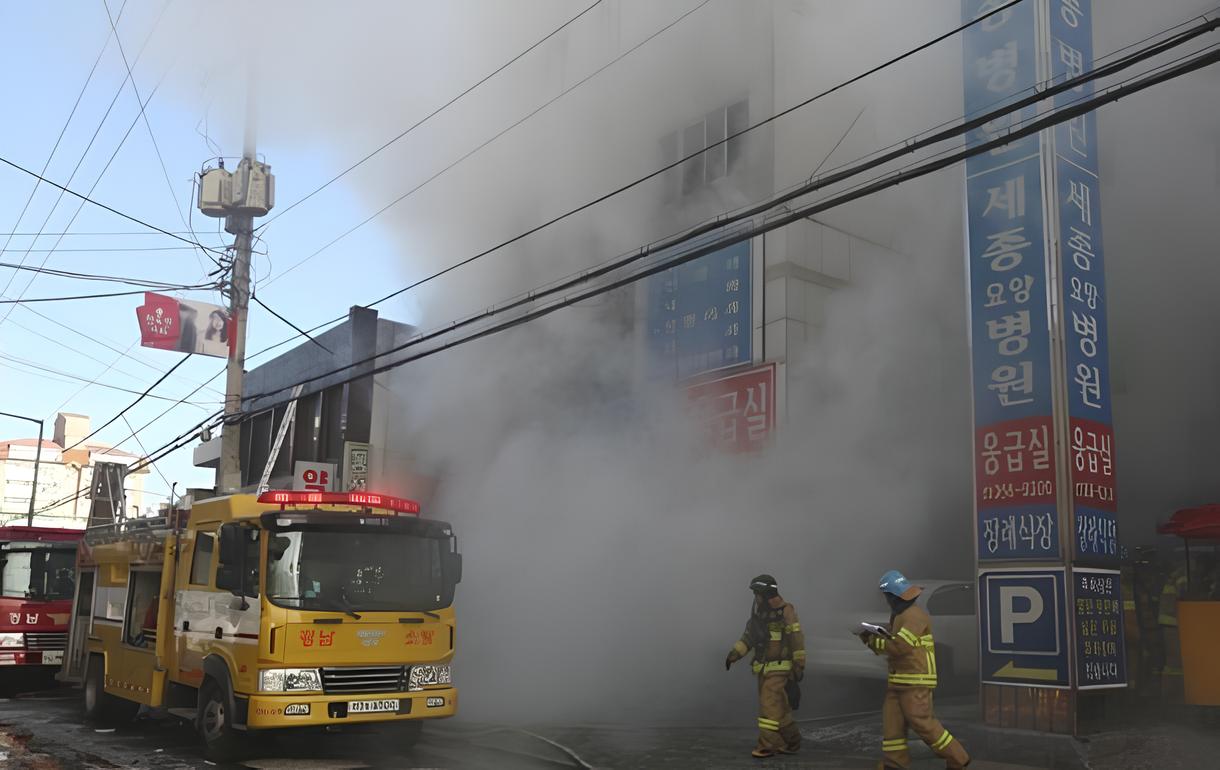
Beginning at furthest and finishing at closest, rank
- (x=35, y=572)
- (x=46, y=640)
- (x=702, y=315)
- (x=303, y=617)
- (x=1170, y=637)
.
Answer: (x=702, y=315), (x=35, y=572), (x=46, y=640), (x=1170, y=637), (x=303, y=617)

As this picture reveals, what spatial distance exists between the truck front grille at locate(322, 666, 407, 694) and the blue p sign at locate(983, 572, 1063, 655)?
14.2ft

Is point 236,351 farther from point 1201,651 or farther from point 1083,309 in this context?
point 1201,651

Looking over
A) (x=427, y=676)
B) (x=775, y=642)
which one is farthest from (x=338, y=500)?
(x=775, y=642)

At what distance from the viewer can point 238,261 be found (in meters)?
15.1

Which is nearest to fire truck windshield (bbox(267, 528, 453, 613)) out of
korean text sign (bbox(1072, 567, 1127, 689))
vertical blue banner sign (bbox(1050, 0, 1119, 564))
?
korean text sign (bbox(1072, 567, 1127, 689))

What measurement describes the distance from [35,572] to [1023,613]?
10838 millimetres

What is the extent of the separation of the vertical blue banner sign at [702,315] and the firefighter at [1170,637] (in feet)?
15.9

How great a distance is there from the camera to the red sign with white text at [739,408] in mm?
11266

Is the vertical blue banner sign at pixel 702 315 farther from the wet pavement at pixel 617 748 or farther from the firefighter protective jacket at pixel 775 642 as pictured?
the firefighter protective jacket at pixel 775 642

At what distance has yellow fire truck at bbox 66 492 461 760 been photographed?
6598 millimetres

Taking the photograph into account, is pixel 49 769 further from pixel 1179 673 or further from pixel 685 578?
pixel 1179 673

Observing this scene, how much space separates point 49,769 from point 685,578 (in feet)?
20.4

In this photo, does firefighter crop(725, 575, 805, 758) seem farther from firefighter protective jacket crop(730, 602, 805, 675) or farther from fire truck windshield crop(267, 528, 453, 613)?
fire truck windshield crop(267, 528, 453, 613)

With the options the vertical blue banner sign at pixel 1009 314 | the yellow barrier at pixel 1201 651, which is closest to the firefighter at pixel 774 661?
the vertical blue banner sign at pixel 1009 314
